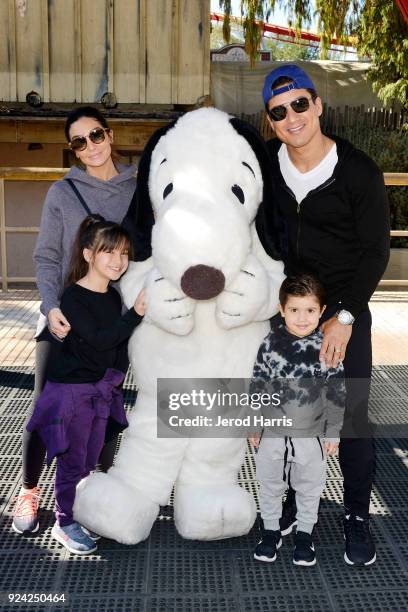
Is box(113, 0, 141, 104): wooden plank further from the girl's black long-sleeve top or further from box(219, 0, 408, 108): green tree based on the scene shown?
the girl's black long-sleeve top

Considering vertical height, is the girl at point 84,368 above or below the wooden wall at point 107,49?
below

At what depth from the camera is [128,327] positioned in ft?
8.45

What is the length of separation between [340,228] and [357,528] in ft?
3.82

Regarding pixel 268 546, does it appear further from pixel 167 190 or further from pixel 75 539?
pixel 167 190

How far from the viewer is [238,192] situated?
257 centimetres

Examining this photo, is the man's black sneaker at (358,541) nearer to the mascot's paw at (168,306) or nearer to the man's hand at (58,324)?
the mascot's paw at (168,306)

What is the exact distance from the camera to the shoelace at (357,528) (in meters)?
2.66

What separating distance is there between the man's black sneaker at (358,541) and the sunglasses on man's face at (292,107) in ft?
5.09

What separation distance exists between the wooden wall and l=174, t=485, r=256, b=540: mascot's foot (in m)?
4.81

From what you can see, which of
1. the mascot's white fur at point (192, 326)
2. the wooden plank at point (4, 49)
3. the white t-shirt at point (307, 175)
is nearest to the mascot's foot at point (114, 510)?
the mascot's white fur at point (192, 326)

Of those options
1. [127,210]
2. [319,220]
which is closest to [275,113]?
[319,220]

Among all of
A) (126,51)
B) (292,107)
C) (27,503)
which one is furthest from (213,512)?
(126,51)

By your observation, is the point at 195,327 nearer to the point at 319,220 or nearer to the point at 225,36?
the point at 319,220

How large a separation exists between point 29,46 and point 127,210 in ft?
15.1
